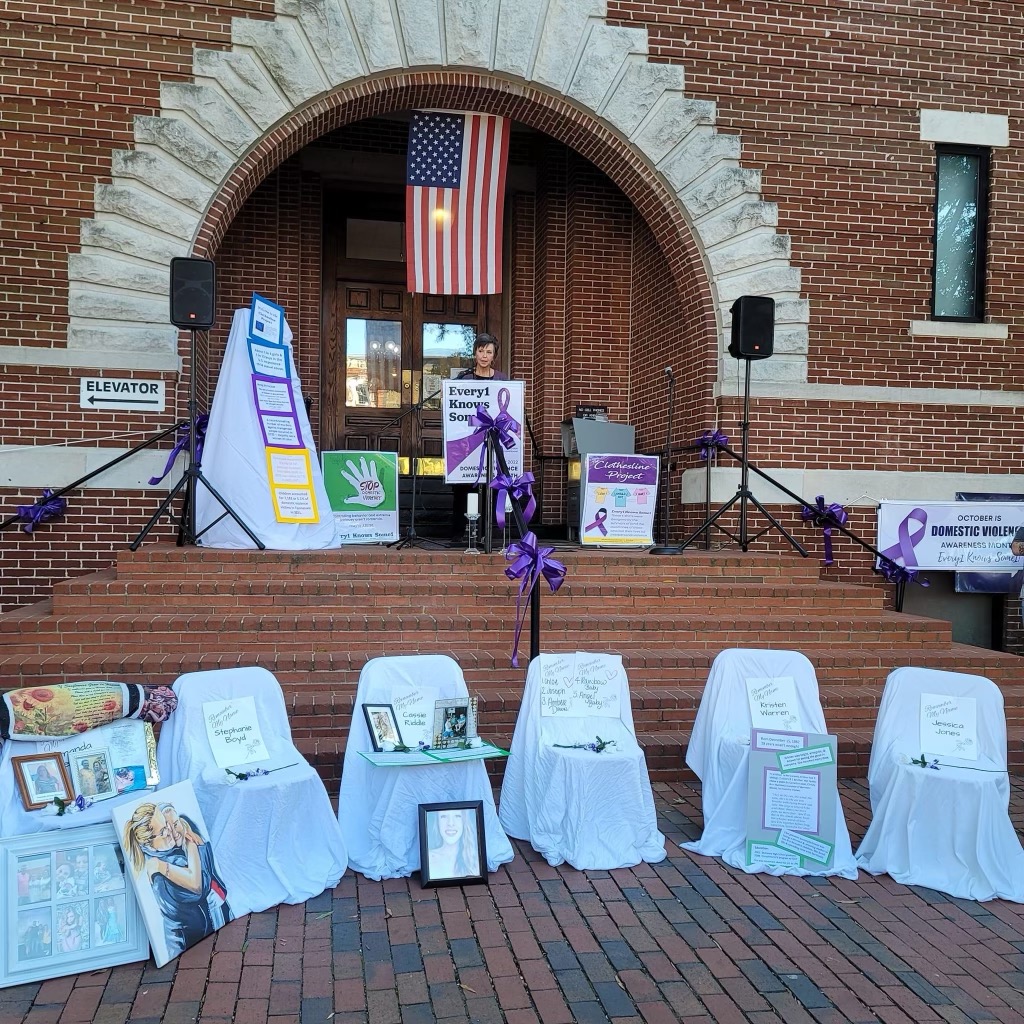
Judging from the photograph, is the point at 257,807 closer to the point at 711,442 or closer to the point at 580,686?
the point at 580,686

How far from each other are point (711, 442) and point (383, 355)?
172 inches

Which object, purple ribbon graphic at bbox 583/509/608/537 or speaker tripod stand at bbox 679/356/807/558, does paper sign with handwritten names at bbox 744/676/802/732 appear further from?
purple ribbon graphic at bbox 583/509/608/537

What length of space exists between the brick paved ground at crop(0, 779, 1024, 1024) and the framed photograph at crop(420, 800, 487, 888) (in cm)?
6

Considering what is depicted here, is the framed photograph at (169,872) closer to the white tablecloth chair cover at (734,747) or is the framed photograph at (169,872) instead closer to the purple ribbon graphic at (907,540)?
the white tablecloth chair cover at (734,747)

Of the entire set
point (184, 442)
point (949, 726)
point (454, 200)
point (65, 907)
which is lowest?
point (65, 907)

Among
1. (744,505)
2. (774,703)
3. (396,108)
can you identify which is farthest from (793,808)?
(396,108)

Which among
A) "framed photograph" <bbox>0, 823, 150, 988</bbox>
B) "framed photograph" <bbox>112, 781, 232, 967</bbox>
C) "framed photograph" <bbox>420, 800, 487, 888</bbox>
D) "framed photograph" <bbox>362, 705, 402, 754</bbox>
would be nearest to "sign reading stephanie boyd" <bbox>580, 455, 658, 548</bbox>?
"framed photograph" <bbox>362, 705, 402, 754</bbox>

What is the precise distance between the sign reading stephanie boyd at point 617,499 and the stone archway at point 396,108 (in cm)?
150

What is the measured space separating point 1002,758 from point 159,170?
24.7ft

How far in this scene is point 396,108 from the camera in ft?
27.6

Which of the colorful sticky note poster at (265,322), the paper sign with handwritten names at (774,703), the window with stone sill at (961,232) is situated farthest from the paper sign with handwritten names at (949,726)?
the window with stone sill at (961,232)

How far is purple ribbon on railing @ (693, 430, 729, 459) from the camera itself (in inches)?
320

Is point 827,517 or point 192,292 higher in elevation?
point 192,292

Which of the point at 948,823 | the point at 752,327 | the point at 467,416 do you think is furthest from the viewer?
the point at 467,416
